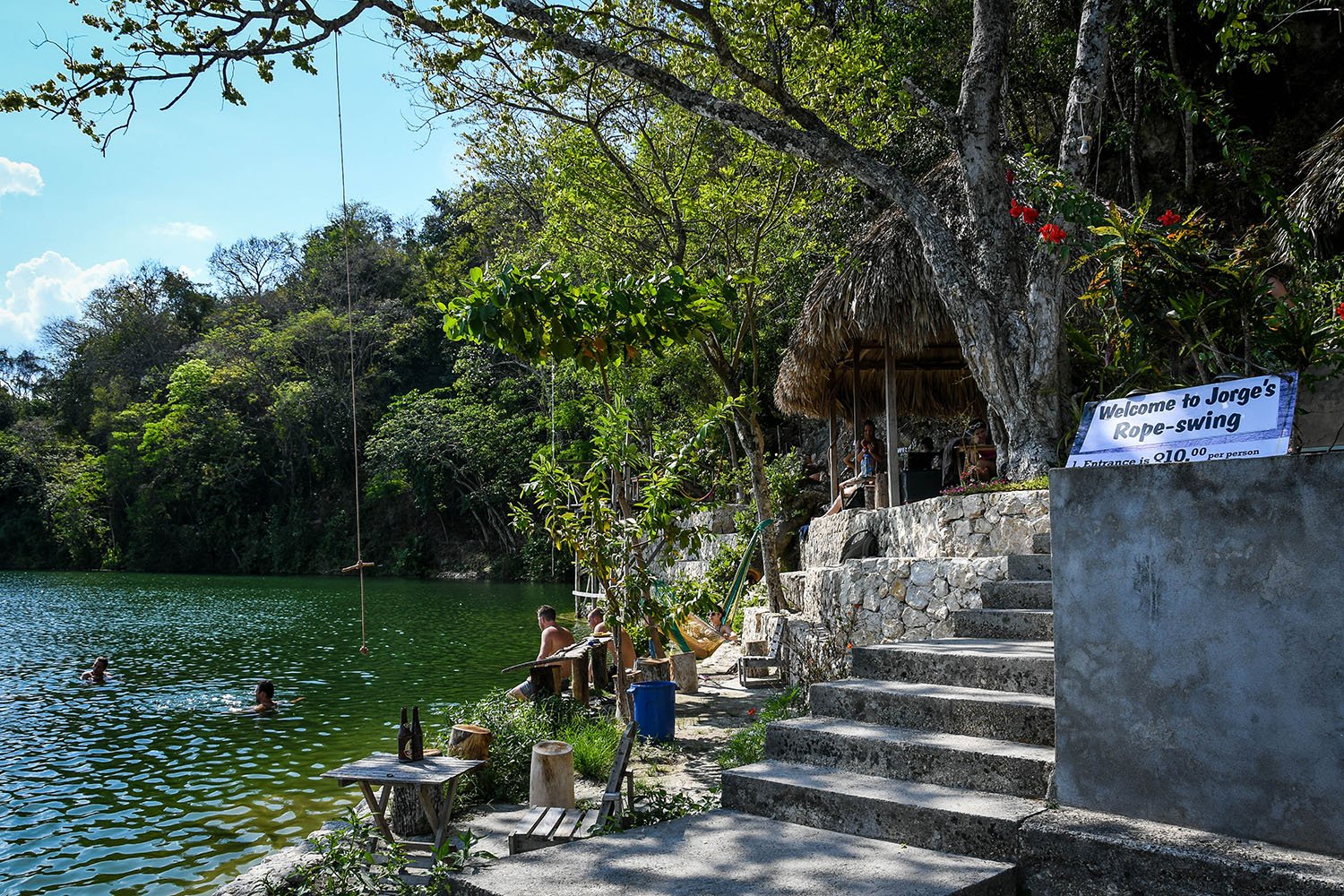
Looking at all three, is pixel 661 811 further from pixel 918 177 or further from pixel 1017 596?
pixel 918 177

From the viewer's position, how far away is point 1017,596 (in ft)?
16.9

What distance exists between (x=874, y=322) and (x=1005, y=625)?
20.0ft

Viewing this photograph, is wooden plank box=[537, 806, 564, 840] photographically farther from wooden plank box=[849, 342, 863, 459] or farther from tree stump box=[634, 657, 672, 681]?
wooden plank box=[849, 342, 863, 459]

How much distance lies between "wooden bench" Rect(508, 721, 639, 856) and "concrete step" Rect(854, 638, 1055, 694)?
48.3 inches

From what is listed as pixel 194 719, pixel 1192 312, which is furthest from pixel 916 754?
pixel 194 719

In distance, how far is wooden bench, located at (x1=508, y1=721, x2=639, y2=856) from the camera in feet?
14.3

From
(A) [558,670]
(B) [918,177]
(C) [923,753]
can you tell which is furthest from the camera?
(B) [918,177]

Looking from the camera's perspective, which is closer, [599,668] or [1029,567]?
[1029,567]

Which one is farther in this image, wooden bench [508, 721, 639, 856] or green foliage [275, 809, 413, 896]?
wooden bench [508, 721, 639, 856]

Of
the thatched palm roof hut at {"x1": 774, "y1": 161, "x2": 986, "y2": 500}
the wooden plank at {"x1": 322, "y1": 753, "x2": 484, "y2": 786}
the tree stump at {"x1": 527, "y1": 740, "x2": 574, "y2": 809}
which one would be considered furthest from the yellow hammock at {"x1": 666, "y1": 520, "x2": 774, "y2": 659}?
the wooden plank at {"x1": 322, "y1": 753, "x2": 484, "y2": 786}

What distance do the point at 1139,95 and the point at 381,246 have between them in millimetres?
37932

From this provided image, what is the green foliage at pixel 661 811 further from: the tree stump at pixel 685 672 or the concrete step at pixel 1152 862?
the tree stump at pixel 685 672

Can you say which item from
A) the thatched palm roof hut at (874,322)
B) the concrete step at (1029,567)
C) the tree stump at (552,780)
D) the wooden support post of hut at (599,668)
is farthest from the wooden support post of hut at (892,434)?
the tree stump at (552,780)

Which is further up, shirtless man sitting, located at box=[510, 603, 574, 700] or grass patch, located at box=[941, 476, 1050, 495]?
grass patch, located at box=[941, 476, 1050, 495]
